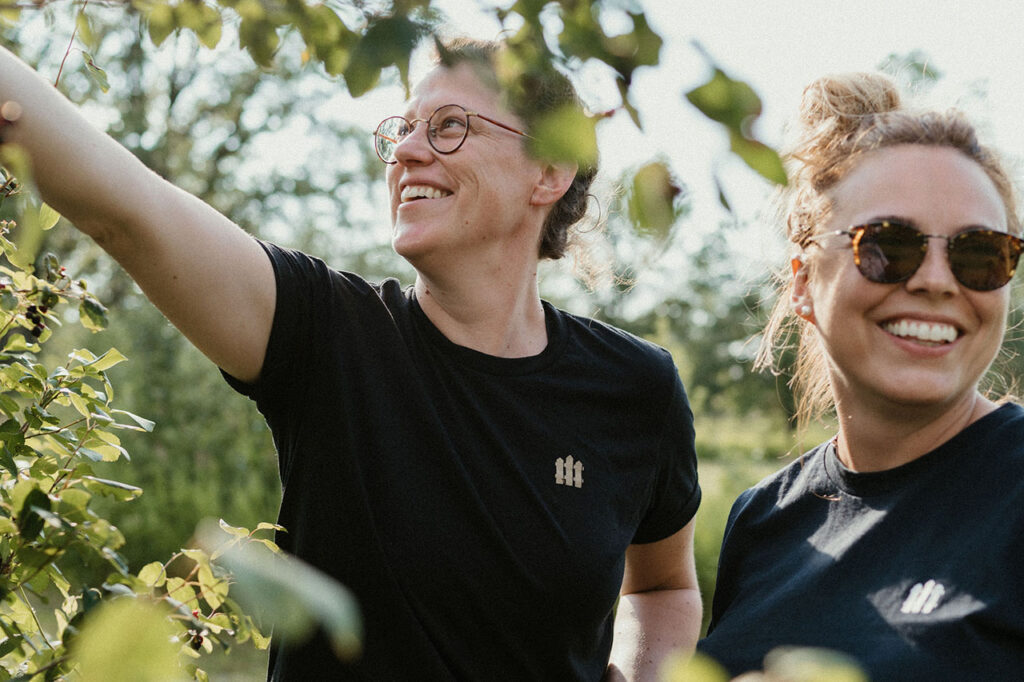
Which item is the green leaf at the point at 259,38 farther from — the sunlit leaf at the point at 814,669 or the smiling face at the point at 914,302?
the smiling face at the point at 914,302

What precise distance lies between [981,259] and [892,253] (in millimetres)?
165

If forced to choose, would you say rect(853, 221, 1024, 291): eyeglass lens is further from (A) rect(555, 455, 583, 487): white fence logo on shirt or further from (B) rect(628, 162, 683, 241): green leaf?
(B) rect(628, 162, 683, 241): green leaf

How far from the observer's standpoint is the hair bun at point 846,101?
83.6 inches

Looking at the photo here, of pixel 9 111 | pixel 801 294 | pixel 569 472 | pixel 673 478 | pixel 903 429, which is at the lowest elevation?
pixel 673 478

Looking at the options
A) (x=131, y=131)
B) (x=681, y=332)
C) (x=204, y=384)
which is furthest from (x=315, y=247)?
(x=681, y=332)

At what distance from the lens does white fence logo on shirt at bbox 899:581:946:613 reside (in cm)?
165

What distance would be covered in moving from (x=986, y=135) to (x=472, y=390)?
3.92ft

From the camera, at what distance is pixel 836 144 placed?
209 cm

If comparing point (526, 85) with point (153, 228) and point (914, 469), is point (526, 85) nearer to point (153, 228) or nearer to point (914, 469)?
point (153, 228)

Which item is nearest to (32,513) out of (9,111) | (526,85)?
(9,111)

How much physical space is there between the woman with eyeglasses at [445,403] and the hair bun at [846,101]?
2.16 feet

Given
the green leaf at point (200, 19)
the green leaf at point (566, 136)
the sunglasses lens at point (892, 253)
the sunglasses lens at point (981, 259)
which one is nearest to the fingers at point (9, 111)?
the green leaf at point (200, 19)

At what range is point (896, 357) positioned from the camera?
1.84 m

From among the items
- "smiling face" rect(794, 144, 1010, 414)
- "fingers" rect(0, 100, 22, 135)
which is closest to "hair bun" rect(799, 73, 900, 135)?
"smiling face" rect(794, 144, 1010, 414)
